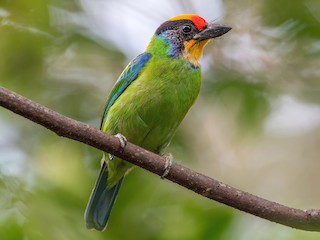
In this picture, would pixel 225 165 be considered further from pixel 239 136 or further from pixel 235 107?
pixel 235 107

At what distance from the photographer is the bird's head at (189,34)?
380 centimetres

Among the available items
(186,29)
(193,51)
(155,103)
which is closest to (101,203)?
(155,103)

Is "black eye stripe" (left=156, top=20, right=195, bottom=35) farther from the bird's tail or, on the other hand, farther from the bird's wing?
the bird's tail

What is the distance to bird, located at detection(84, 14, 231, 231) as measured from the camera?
11.5 feet

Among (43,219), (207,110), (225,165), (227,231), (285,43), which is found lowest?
(225,165)

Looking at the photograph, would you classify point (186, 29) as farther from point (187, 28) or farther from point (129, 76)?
point (129, 76)

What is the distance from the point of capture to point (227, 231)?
2.98 m

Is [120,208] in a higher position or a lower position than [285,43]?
lower

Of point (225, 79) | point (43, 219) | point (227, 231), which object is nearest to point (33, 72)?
point (225, 79)

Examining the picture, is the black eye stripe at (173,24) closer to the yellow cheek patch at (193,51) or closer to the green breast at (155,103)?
the yellow cheek patch at (193,51)

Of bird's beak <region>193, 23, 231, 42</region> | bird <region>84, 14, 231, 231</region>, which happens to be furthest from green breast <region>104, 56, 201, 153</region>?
bird's beak <region>193, 23, 231, 42</region>

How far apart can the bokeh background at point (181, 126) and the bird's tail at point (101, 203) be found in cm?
5

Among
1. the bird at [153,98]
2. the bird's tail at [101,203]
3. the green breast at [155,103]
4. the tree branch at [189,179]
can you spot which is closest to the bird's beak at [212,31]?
Result: the bird at [153,98]

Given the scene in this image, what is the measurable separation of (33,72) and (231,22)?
4.69ft
